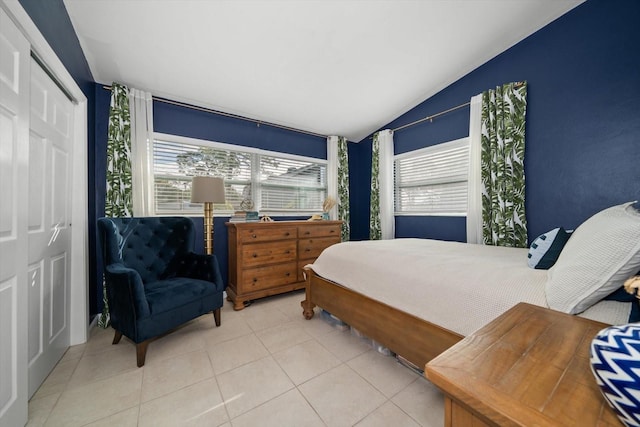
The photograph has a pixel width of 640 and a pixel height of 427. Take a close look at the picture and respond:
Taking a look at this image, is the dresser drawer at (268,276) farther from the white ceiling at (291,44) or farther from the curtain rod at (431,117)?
the curtain rod at (431,117)

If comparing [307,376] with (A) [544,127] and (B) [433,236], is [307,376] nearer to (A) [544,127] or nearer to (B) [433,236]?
(B) [433,236]

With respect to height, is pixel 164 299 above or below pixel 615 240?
below

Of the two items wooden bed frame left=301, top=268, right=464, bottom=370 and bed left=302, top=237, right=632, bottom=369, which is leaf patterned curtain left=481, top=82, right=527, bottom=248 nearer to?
bed left=302, top=237, right=632, bottom=369

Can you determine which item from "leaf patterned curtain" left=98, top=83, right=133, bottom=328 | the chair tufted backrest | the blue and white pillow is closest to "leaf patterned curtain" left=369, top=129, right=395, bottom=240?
the blue and white pillow

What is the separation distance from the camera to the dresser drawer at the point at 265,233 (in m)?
2.65

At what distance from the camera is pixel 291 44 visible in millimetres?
2244

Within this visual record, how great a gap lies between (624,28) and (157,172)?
4.58 m

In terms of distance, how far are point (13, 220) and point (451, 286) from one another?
2187mm

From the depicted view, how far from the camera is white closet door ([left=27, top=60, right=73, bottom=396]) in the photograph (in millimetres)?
1434

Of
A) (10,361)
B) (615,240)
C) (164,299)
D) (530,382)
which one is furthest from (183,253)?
(615,240)

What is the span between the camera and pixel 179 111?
285cm

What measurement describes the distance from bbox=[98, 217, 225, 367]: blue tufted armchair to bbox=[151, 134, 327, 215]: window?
0.54 metres

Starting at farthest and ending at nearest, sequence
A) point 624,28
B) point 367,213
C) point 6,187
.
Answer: point 367,213
point 624,28
point 6,187

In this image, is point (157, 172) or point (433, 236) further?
point (433, 236)
